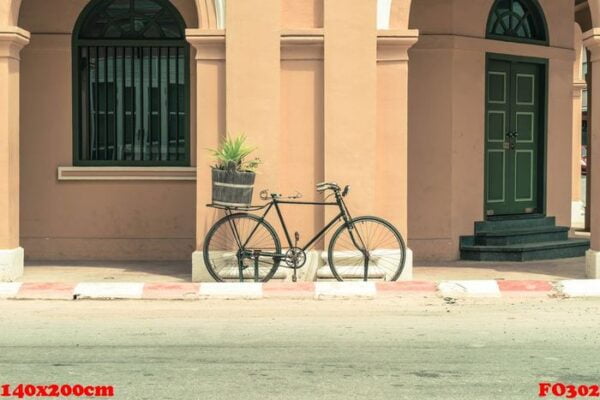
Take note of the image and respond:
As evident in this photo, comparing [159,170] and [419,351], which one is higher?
[159,170]

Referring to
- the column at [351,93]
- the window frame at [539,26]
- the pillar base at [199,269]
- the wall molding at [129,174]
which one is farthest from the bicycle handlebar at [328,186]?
the window frame at [539,26]

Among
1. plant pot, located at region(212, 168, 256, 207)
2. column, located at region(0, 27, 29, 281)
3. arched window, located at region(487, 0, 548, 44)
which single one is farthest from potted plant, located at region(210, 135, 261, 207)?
arched window, located at region(487, 0, 548, 44)

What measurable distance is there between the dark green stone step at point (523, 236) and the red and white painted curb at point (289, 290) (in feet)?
10.6

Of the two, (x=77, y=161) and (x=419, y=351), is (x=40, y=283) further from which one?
(x=419, y=351)

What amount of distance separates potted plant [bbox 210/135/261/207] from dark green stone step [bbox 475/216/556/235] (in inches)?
173

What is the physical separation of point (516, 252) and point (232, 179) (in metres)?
4.66

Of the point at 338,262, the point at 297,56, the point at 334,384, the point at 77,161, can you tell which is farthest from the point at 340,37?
the point at 334,384

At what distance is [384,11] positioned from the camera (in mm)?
11586

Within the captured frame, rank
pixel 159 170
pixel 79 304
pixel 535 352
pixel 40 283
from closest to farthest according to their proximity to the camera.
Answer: pixel 535 352
pixel 79 304
pixel 40 283
pixel 159 170

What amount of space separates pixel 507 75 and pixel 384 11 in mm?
3713

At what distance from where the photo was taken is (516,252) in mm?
13914

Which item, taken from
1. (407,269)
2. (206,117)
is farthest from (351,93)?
(407,269)

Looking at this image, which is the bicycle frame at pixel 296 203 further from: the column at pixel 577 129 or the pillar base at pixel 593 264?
the column at pixel 577 129

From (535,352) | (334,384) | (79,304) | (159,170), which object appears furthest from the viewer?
(159,170)
